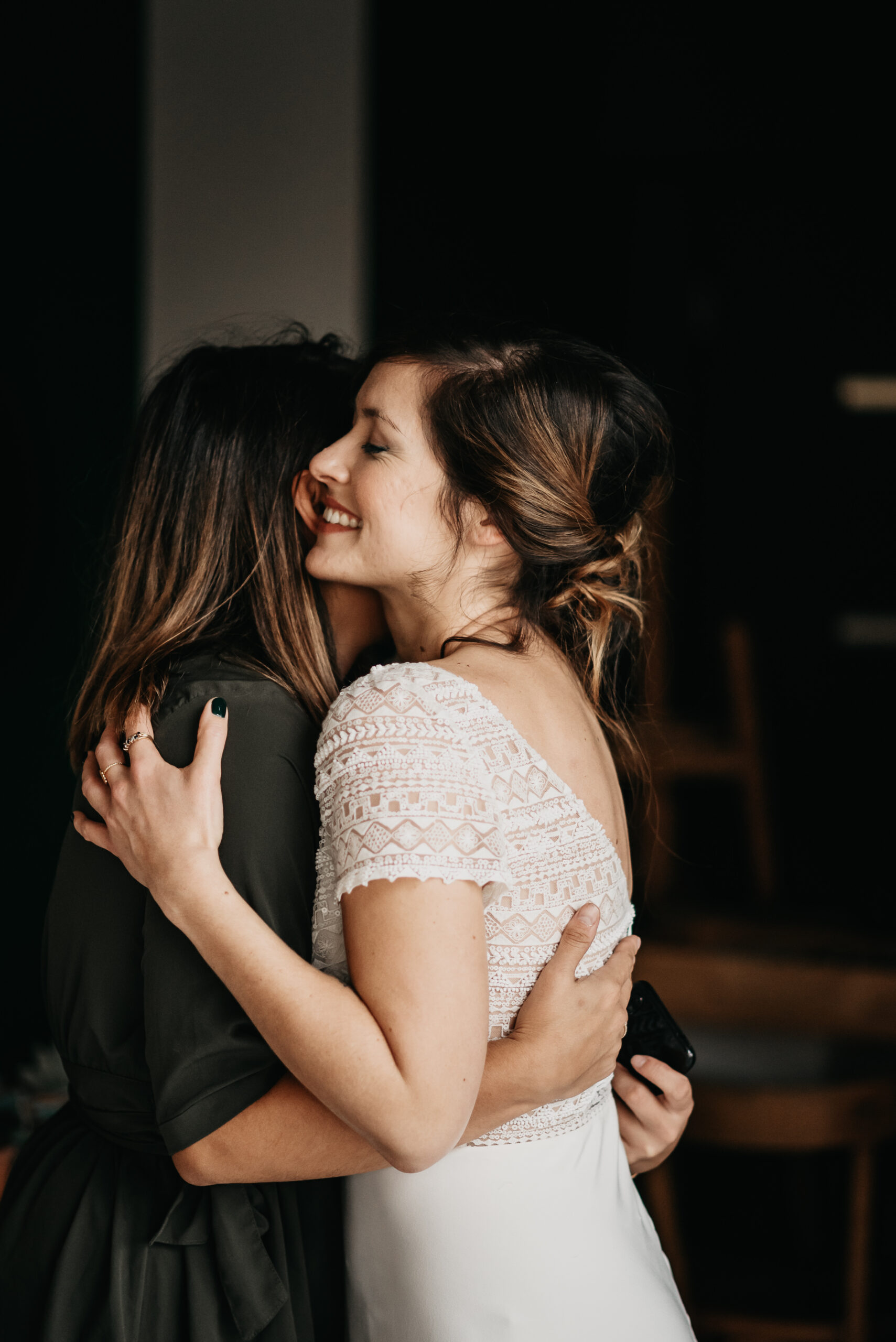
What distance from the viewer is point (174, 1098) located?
1.08 metres

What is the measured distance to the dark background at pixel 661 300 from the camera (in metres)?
2.74

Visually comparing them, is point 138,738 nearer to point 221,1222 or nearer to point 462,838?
point 462,838

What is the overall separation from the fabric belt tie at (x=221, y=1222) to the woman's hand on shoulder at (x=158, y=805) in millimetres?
243

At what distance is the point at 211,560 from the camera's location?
133 cm

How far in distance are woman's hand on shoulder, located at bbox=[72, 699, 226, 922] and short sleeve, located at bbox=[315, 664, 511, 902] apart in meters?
0.10

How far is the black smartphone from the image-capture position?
4.66 ft

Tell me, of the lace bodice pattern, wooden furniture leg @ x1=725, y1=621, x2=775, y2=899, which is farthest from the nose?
wooden furniture leg @ x1=725, y1=621, x2=775, y2=899

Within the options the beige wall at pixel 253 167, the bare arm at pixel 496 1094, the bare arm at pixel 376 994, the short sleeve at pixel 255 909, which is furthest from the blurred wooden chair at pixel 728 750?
the bare arm at pixel 376 994

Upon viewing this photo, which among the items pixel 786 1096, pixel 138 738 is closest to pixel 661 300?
pixel 786 1096

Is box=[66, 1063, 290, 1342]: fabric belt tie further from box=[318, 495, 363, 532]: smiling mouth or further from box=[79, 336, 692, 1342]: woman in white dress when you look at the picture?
box=[318, 495, 363, 532]: smiling mouth

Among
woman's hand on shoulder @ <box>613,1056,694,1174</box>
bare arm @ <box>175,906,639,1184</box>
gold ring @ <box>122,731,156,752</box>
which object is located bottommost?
woman's hand on shoulder @ <box>613,1056,694,1174</box>

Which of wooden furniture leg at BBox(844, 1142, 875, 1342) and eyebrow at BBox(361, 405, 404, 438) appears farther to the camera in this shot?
wooden furniture leg at BBox(844, 1142, 875, 1342)

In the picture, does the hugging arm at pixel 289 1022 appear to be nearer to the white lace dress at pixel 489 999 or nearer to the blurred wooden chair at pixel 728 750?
the white lace dress at pixel 489 999

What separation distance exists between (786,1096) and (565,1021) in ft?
4.30
